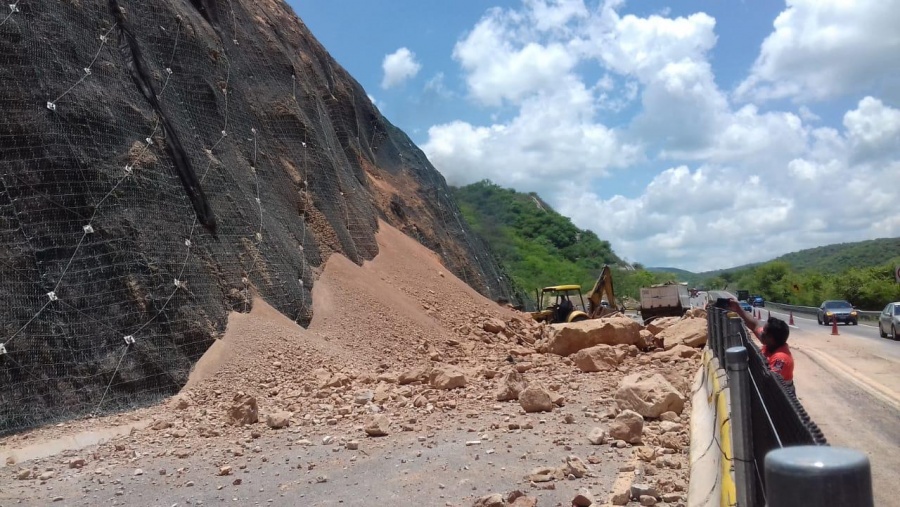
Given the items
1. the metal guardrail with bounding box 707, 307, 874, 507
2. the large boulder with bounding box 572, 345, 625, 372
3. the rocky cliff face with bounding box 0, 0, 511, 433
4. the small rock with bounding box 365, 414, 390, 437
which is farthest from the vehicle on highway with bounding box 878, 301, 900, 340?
the metal guardrail with bounding box 707, 307, 874, 507

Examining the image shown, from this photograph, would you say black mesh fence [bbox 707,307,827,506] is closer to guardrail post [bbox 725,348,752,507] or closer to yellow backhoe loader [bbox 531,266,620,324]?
guardrail post [bbox 725,348,752,507]

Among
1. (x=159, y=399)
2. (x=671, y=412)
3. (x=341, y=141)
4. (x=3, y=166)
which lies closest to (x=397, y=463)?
(x=671, y=412)

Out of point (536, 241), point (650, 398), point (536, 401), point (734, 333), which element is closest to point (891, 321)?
point (650, 398)

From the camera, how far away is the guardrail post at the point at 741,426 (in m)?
3.46

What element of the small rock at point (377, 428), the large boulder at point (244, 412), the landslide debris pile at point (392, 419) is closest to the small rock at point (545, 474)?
the landslide debris pile at point (392, 419)

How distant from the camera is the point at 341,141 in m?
27.1

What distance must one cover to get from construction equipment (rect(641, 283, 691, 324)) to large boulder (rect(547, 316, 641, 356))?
12703 mm

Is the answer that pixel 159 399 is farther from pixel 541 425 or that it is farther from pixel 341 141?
pixel 341 141

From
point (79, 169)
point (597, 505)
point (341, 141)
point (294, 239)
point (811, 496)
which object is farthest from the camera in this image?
point (341, 141)

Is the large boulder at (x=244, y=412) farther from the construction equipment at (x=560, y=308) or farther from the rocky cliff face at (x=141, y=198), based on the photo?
the construction equipment at (x=560, y=308)

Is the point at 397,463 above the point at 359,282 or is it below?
below

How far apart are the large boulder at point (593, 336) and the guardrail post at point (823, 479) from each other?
14.9m

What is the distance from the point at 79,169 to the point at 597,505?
10.8 metres

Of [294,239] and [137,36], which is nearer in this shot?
[137,36]
